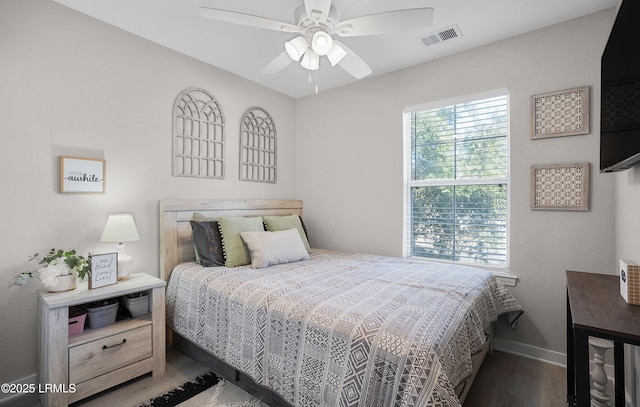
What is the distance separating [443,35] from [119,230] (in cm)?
291

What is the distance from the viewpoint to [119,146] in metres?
2.38

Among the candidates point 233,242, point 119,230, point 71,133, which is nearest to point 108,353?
point 119,230

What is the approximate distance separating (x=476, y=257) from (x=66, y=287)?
3.16 meters

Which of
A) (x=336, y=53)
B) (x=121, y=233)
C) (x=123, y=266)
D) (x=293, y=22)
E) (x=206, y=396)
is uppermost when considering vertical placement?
(x=293, y=22)

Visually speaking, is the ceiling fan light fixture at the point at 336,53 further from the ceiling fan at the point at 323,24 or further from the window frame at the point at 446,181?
the window frame at the point at 446,181

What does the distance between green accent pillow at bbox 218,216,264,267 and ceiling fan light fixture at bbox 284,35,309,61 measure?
4.90ft

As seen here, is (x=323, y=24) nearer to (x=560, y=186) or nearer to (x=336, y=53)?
(x=336, y=53)

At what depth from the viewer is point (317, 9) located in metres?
1.65

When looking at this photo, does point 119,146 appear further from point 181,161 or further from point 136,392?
point 136,392

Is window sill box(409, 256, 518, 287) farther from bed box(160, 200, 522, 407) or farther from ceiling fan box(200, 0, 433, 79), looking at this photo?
ceiling fan box(200, 0, 433, 79)

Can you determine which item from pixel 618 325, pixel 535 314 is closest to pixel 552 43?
pixel 535 314

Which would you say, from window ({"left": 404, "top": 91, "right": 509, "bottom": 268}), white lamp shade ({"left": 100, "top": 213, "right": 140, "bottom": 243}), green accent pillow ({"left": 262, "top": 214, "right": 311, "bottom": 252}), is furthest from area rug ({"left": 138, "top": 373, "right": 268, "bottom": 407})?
window ({"left": 404, "top": 91, "right": 509, "bottom": 268})

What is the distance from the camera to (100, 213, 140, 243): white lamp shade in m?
2.12

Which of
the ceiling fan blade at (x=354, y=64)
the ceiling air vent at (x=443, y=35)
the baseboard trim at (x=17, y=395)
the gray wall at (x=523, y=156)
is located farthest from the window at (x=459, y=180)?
the baseboard trim at (x=17, y=395)
